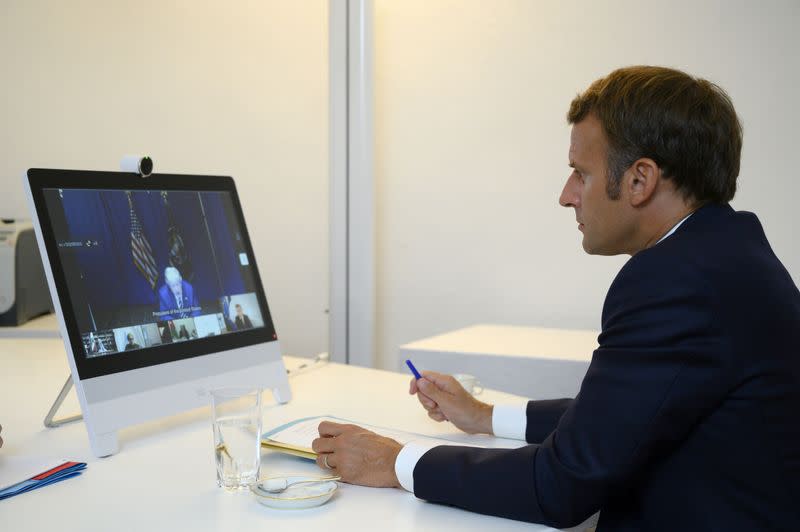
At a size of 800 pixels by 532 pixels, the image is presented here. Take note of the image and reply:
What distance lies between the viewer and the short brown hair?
111 centimetres

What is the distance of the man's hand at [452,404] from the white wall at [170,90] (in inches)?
63.8

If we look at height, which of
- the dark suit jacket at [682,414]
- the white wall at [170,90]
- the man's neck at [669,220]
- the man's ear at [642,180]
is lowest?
the dark suit jacket at [682,414]

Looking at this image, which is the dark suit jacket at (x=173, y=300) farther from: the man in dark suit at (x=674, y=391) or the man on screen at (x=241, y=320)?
the man in dark suit at (x=674, y=391)

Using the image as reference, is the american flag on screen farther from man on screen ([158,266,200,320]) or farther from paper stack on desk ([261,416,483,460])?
paper stack on desk ([261,416,483,460])

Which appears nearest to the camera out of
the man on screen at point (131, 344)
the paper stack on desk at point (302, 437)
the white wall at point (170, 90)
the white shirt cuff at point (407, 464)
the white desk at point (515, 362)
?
the white shirt cuff at point (407, 464)

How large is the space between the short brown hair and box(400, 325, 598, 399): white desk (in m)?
1.02

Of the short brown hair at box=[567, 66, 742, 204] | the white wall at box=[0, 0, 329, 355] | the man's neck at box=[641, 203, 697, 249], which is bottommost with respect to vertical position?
the man's neck at box=[641, 203, 697, 249]

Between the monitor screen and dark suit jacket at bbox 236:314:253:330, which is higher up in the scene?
the monitor screen

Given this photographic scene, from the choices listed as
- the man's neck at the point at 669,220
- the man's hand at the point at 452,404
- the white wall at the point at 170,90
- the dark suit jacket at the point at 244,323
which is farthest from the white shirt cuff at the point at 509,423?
the white wall at the point at 170,90

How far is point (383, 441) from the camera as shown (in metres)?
1.17

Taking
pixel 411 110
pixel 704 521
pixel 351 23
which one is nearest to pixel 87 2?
pixel 351 23

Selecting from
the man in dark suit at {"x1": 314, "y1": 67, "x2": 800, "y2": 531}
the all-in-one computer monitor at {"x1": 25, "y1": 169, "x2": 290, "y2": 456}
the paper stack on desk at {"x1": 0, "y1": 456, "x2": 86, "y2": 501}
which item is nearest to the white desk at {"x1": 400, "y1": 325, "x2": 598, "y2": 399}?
the all-in-one computer monitor at {"x1": 25, "y1": 169, "x2": 290, "y2": 456}

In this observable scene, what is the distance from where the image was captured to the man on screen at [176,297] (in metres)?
1.41

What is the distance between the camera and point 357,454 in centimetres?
115
